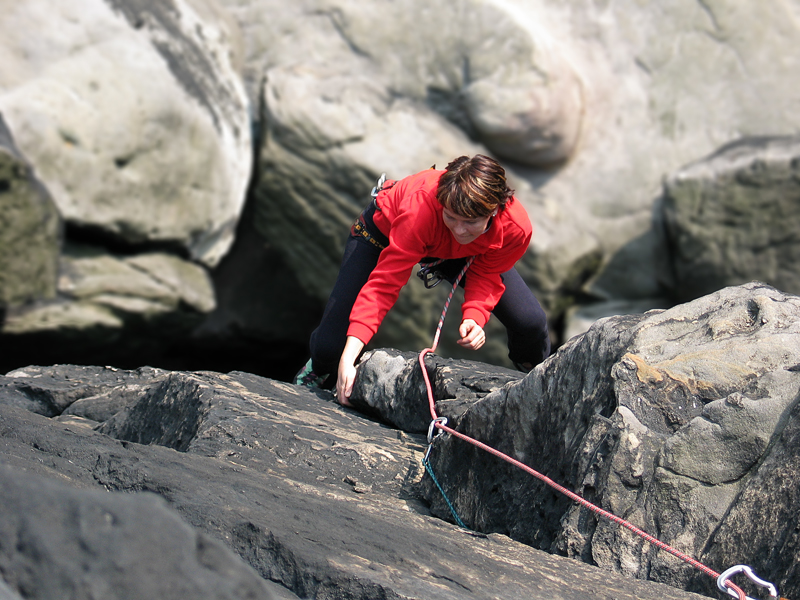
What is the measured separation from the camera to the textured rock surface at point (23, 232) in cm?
598

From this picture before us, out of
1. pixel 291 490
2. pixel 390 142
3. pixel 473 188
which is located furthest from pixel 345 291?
pixel 390 142

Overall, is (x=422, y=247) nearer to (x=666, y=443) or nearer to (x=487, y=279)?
→ (x=487, y=279)

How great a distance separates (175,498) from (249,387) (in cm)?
136

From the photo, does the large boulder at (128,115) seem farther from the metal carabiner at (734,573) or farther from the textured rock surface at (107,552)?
the metal carabiner at (734,573)

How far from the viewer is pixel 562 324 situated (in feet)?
26.5

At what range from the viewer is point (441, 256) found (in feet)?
10.0

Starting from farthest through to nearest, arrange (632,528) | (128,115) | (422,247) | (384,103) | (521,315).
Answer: (384,103)
(128,115)
(521,315)
(422,247)
(632,528)

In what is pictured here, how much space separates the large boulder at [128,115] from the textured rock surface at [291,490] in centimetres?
385

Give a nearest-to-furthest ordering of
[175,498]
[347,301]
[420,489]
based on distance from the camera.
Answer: [175,498] < [420,489] < [347,301]

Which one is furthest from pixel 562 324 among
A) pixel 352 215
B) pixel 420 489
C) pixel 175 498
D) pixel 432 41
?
pixel 175 498

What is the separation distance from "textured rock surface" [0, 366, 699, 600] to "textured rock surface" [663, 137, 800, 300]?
5.39 meters

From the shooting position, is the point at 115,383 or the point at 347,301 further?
the point at 115,383

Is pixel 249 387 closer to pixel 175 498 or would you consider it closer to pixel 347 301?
pixel 347 301

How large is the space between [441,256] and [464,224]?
0.49m
